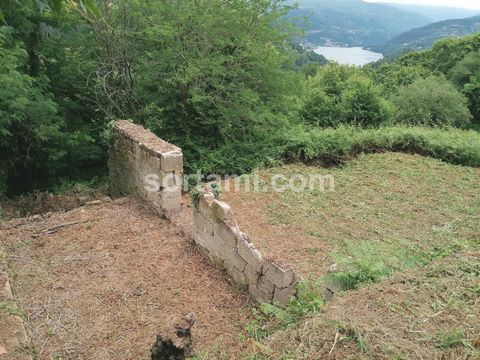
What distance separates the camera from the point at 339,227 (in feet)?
25.0

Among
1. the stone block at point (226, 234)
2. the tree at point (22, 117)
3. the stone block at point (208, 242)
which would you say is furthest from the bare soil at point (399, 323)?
the tree at point (22, 117)

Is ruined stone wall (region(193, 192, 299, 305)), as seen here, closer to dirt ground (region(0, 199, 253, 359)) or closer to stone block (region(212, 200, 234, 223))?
stone block (region(212, 200, 234, 223))

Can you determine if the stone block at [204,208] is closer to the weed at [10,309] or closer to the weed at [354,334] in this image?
the weed at [10,309]

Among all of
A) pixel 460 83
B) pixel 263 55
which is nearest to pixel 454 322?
pixel 263 55

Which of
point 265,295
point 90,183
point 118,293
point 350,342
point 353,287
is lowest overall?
point 90,183

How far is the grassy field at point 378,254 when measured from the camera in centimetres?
284

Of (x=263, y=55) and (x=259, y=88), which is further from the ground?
(x=263, y=55)

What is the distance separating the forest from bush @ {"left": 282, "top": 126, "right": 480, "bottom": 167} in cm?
3

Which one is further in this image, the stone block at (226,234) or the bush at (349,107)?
the bush at (349,107)

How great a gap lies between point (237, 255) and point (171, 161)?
91.0 inches

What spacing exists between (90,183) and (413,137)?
9.31 meters

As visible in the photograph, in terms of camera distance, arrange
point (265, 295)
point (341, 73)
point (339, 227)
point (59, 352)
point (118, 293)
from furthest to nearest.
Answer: point (341, 73)
point (339, 227)
point (118, 293)
point (265, 295)
point (59, 352)

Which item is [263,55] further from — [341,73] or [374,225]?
[341,73]

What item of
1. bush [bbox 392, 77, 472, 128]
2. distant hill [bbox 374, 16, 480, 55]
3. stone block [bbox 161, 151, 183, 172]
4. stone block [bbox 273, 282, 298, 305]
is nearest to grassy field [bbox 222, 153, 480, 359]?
stone block [bbox 273, 282, 298, 305]
